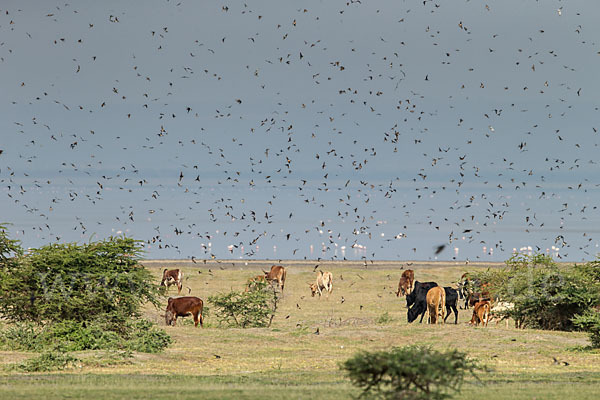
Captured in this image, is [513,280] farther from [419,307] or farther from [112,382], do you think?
[112,382]

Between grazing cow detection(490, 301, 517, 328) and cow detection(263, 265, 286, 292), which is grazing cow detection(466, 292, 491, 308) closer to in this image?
grazing cow detection(490, 301, 517, 328)

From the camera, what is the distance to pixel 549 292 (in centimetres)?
4366

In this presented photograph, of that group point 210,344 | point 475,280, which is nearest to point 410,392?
point 210,344

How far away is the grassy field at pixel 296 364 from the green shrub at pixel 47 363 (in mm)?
565

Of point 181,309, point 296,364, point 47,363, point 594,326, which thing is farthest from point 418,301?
point 47,363

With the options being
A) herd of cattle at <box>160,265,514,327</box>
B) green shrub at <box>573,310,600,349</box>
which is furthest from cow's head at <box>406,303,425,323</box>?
green shrub at <box>573,310,600,349</box>

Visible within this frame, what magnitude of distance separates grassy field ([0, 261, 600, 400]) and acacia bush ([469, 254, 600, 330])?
2458 mm

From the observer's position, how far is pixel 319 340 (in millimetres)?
38625

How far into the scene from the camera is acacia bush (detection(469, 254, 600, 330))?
42094 millimetres

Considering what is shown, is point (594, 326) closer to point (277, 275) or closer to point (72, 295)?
point (72, 295)

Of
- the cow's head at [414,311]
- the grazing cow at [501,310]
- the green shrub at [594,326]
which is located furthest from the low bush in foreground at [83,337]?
the grazing cow at [501,310]

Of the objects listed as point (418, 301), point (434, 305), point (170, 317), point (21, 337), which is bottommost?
point (21, 337)

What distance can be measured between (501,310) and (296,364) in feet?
62.8

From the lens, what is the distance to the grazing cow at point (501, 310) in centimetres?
4612
